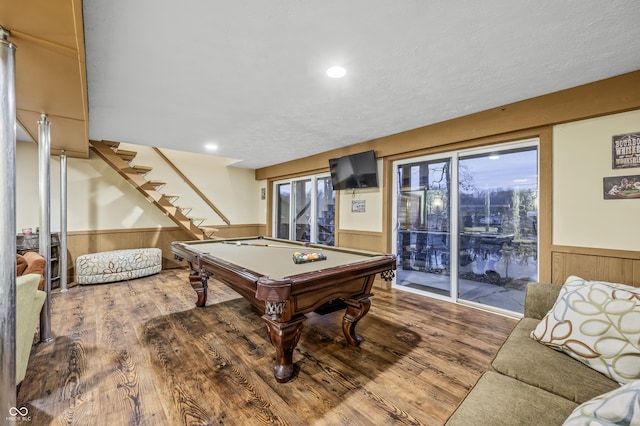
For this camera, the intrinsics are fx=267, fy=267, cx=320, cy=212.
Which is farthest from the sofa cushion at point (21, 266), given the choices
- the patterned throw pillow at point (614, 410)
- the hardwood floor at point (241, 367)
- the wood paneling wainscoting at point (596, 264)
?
the wood paneling wainscoting at point (596, 264)

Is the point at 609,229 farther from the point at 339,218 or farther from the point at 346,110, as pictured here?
the point at 339,218

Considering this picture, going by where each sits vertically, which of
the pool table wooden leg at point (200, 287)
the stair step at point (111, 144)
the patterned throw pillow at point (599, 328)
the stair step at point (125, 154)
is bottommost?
the pool table wooden leg at point (200, 287)

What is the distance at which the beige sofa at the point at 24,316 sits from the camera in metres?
1.64

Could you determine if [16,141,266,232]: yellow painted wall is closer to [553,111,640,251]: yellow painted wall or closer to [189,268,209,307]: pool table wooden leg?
[189,268,209,307]: pool table wooden leg

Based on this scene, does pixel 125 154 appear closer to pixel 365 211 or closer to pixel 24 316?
pixel 24 316

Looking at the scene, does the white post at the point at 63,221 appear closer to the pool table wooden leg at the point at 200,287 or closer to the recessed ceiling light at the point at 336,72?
the pool table wooden leg at the point at 200,287

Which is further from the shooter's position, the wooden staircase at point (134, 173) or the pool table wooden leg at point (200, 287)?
the wooden staircase at point (134, 173)

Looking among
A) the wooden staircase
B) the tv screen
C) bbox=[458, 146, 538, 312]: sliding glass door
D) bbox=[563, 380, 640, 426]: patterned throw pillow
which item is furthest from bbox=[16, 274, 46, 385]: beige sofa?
bbox=[458, 146, 538, 312]: sliding glass door

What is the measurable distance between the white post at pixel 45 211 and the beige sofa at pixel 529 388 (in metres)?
3.32

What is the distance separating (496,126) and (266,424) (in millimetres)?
3423

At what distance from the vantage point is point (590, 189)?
242 centimetres

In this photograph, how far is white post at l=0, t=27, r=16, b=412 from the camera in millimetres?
1238

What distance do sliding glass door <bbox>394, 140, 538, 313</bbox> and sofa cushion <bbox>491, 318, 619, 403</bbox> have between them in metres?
1.90

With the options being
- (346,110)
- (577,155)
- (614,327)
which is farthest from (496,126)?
(614,327)
